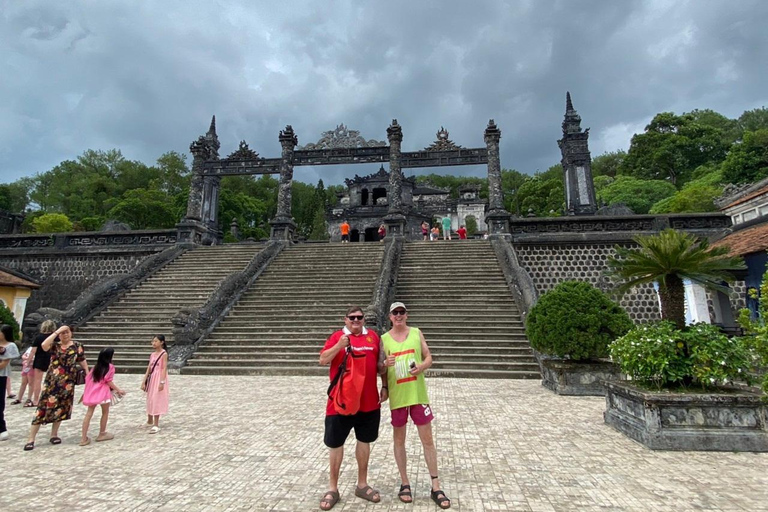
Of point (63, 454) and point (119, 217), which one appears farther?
point (119, 217)

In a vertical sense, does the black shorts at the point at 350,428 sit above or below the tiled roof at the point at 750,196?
below

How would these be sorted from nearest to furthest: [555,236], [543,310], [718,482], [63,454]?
[718,482]
[63,454]
[543,310]
[555,236]

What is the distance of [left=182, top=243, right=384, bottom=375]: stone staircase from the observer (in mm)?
9844

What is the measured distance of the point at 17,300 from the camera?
1245cm

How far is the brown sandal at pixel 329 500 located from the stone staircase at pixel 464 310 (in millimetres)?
6157

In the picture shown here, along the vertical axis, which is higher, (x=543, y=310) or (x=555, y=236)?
(x=555, y=236)

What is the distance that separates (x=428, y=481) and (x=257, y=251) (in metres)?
15.4

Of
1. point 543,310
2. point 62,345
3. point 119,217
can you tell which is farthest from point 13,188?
point 543,310

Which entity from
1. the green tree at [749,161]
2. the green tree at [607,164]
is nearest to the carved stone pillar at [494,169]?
the green tree at [749,161]

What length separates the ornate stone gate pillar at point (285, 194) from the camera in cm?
1922

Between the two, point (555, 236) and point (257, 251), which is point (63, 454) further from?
point (555, 236)

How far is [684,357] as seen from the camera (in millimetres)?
4867

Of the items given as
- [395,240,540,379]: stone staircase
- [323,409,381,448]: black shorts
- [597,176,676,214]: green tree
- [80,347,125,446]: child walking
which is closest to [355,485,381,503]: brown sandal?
[323,409,381,448]: black shorts

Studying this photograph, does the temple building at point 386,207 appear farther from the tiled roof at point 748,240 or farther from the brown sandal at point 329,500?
the brown sandal at point 329,500
